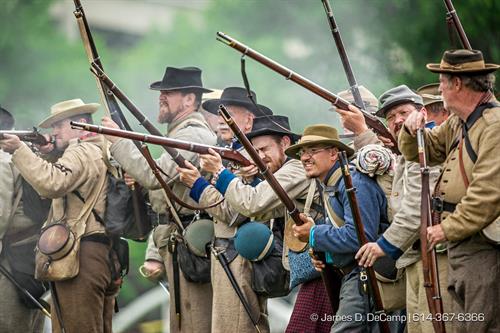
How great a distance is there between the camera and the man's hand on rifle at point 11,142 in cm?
968

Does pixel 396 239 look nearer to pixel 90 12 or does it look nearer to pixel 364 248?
pixel 364 248

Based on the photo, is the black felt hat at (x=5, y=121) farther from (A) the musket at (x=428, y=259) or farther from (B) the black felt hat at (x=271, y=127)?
(A) the musket at (x=428, y=259)

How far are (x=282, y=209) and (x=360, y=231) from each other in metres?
1.70

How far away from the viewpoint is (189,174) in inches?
359

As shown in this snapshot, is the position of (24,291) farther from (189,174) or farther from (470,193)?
(470,193)

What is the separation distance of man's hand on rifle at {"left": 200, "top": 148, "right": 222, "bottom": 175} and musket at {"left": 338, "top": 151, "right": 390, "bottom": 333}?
1.58 m

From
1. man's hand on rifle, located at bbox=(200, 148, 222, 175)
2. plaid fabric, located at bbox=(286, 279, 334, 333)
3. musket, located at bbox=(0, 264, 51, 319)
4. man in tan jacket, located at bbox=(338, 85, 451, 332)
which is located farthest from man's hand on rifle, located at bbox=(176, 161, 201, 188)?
musket, located at bbox=(0, 264, 51, 319)

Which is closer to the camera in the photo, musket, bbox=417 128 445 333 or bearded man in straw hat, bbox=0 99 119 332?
musket, bbox=417 128 445 333

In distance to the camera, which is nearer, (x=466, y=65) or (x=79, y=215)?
(x=466, y=65)

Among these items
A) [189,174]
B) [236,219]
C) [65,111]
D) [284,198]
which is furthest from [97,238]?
[284,198]

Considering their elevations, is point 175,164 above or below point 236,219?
above

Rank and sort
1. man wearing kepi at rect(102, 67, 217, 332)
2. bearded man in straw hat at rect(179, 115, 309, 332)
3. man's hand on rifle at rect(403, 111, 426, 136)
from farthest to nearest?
man wearing kepi at rect(102, 67, 217, 332)
bearded man in straw hat at rect(179, 115, 309, 332)
man's hand on rifle at rect(403, 111, 426, 136)

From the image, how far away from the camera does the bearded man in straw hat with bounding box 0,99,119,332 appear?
9.64 meters

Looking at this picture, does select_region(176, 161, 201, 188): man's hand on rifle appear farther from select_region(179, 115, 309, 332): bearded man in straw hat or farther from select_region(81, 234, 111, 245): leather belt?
select_region(81, 234, 111, 245): leather belt
